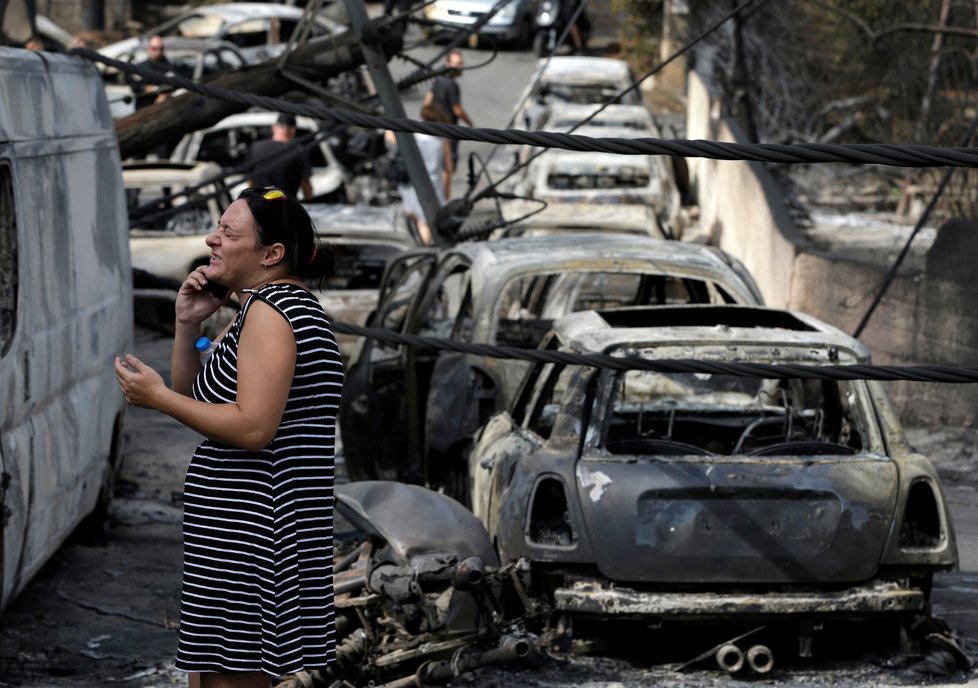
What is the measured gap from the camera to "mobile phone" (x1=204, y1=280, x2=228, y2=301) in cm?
403

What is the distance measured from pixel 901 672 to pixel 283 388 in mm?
3460

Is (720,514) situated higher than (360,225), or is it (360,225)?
(720,514)

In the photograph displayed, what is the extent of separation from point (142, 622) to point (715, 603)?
8.32 feet

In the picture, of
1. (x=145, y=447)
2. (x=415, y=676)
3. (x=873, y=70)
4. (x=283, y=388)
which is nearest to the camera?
(x=283, y=388)

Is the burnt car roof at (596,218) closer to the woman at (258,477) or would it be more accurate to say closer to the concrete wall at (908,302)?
the concrete wall at (908,302)

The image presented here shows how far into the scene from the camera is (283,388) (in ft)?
12.1

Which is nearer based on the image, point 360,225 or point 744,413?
point 744,413

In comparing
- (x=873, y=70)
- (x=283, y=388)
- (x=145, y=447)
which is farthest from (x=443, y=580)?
(x=873, y=70)

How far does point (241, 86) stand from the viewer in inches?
427

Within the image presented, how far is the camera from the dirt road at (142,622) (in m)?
6.19

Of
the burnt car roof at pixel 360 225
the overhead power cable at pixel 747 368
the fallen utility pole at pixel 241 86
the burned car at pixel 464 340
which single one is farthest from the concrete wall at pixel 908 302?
the overhead power cable at pixel 747 368

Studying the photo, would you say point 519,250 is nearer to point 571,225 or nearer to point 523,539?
point 523,539

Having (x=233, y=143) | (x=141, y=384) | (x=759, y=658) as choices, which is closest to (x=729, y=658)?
(x=759, y=658)

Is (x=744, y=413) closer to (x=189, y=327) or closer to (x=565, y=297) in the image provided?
(x=565, y=297)
